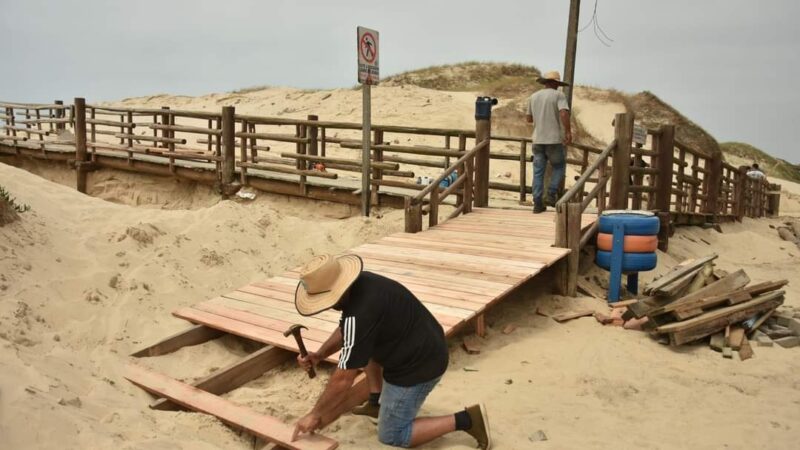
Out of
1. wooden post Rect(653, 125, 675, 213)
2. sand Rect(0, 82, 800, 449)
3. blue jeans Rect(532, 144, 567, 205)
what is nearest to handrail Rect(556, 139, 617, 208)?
blue jeans Rect(532, 144, 567, 205)

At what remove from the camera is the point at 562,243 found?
270 inches

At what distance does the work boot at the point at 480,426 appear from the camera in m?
3.86

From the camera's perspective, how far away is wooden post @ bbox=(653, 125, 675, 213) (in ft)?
29.8

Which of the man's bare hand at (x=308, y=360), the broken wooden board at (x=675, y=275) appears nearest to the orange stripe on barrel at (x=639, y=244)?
the broken wooden board at (x=675, y=275)

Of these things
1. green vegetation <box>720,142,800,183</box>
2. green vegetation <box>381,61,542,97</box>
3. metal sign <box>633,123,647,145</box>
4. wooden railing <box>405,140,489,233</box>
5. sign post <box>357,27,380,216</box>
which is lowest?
green vegetation <box>720,142,800,183</box>

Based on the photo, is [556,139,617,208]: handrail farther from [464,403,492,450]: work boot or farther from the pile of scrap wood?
[464,403,492,450]: work boot

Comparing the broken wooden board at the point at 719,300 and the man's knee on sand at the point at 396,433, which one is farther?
the broken wooden board at the point at 719,300

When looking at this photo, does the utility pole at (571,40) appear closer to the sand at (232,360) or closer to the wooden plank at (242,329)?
the sand at (232,360)

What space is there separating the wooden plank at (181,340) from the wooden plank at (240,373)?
2.51 ft

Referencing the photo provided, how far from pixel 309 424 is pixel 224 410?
875 mm

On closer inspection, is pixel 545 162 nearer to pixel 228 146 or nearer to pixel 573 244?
pixel 573 244

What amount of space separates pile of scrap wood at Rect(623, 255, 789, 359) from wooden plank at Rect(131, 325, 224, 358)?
143 inches

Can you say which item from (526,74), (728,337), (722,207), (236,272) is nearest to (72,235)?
(236,272)

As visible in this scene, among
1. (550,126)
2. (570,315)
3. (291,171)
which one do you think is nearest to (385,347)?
(570,315)
